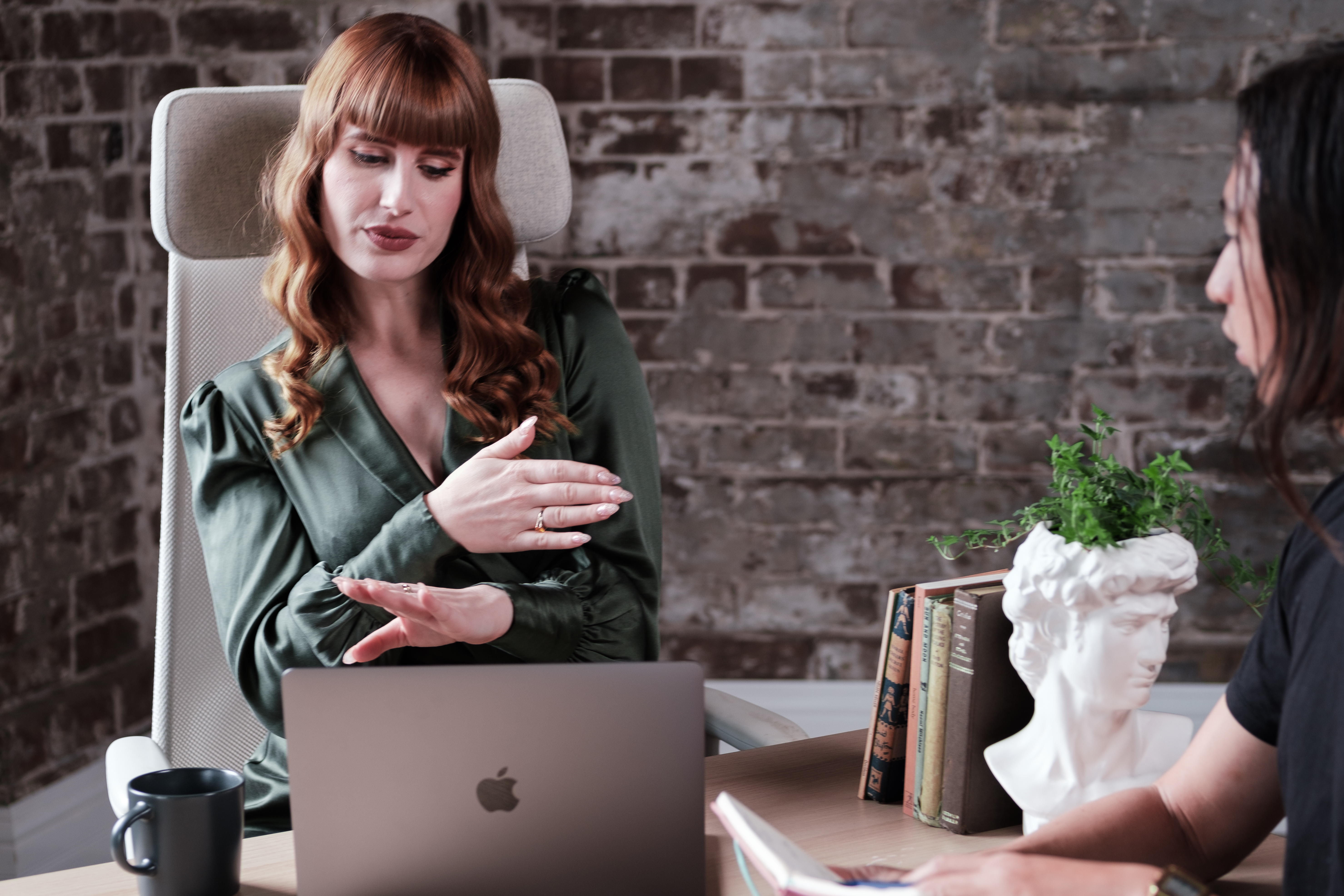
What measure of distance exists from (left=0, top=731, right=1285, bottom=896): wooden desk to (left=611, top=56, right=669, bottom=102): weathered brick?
6.18ft

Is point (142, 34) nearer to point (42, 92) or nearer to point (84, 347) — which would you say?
point (42, 92)

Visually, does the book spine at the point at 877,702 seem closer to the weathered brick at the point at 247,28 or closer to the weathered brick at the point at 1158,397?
the weathered brick at the point at 1158,397

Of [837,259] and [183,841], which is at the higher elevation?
[837,259]

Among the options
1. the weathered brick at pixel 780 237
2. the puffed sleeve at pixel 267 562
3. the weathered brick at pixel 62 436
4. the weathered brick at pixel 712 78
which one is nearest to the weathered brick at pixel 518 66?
A: the weathered brick at pixel 712 78

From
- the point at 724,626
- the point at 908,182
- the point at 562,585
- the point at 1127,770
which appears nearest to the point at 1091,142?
the point at 908,182

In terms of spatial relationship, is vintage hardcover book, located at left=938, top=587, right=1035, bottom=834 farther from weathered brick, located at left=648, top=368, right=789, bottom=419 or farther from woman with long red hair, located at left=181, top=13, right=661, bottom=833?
weathered brick, located at left=648, top=368, right=789, bottom=419

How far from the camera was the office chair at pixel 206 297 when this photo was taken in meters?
1.48

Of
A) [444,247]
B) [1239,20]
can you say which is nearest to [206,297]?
[444,247]

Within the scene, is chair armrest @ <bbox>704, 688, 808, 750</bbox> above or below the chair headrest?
below

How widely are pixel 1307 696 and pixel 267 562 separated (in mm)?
1078

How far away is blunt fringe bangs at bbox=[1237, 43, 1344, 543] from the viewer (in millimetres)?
788

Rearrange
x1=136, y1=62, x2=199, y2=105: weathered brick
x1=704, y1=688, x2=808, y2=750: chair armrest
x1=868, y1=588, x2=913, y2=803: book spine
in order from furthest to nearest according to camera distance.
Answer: x1=136, y1=62, x2=199, y2=105: weathered brick < x1=704, y1=688, x2=808, y2=750: chair armrest < x1=868, y1=588, x2=913, y2=803: book spine

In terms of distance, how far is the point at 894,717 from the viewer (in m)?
1.10

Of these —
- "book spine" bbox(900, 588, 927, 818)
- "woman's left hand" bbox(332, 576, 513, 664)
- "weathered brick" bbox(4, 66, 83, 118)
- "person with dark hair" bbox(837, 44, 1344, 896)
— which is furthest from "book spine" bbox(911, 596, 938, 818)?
"weathered brick" bbox(4, 66, 83, 118)
